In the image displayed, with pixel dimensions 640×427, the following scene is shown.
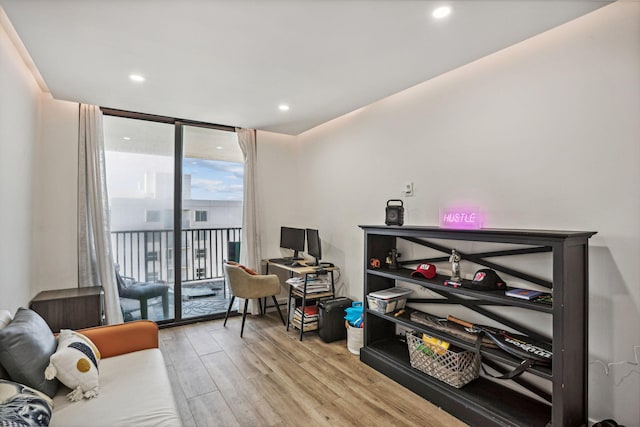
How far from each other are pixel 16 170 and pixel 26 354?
64.8 inches

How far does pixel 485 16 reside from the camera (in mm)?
1818

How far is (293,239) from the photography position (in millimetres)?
4195

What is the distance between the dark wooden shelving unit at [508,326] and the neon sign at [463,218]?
214 mm

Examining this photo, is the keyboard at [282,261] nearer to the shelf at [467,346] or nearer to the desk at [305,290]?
the desk at [305,290]

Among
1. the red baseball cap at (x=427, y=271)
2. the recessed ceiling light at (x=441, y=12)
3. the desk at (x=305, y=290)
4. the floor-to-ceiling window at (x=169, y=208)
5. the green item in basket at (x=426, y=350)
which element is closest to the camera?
the recessed ceiling light at (x=441, y=12)

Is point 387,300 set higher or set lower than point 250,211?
lower

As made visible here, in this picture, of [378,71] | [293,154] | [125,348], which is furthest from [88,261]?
[378,71]

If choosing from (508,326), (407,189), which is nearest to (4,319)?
(407,189)

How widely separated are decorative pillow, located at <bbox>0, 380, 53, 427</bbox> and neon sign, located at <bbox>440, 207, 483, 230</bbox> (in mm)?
2537

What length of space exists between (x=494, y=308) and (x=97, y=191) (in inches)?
151

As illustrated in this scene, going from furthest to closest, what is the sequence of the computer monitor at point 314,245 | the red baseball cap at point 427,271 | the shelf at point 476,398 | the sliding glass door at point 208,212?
the sliding glass door at point 208,212 < the computer monitor at point 314,245 < the red baseball cap at point 427,271 < the shelf at point 476,398

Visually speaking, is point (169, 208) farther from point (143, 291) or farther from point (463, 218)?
point (463, 218)

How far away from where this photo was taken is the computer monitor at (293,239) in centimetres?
407

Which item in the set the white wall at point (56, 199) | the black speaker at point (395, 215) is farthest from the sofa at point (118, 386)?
the black speaker at point (395, 215)
